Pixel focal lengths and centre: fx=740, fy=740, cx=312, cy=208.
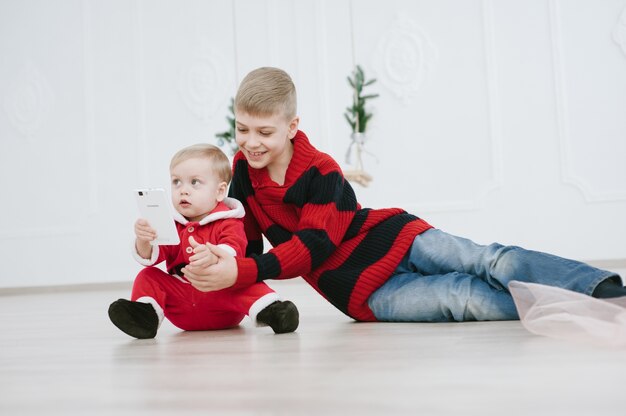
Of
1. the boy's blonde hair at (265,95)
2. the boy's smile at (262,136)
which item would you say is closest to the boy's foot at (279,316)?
the boy's smile at (262,136)

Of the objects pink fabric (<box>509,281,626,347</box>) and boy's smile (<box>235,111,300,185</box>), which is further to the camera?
boy's smile (<box>235,111,300,185</box>)

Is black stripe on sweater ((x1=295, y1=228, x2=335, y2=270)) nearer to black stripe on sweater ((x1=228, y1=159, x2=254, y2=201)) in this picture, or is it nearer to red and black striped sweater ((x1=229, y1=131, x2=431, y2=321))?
red and black striped sweater ((x1=229, y1=131, x2=431, y2=321))

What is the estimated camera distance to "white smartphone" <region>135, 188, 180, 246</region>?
64.1 inches

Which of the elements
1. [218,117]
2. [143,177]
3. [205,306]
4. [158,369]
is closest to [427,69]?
[218,117]

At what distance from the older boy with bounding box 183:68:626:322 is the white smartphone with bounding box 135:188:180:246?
0.42 feet

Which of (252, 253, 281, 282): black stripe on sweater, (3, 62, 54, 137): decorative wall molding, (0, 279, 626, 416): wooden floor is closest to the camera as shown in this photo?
(0, 279, 626, 416): wooden floor

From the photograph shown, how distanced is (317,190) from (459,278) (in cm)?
39

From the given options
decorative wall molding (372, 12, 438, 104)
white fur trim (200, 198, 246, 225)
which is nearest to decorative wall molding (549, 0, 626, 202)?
decorative wall molding (372, 12, 438, 104)

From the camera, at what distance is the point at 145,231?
1.66 meters

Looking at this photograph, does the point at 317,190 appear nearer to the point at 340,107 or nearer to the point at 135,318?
the point at 135,318

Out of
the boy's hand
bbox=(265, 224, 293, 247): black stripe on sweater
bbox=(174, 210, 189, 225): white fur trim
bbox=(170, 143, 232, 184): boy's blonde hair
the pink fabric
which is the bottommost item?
the pink fabric

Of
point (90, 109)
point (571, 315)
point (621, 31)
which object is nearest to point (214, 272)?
point (571, 315)

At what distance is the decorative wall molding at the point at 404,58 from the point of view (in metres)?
4.39

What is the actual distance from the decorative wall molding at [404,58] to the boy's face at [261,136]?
2767 mm
